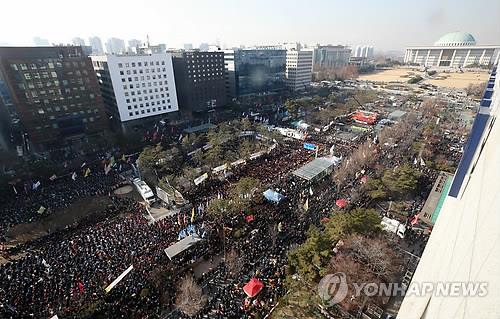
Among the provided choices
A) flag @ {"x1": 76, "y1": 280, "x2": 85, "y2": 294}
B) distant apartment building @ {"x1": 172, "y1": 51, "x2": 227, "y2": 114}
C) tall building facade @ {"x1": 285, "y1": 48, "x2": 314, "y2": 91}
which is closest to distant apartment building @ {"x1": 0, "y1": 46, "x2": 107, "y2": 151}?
distant apartment building @ {"x1": 172, "y1": 51, "x2": 227, "y2": 114}

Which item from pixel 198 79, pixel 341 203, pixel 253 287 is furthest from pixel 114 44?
pixel 253 287

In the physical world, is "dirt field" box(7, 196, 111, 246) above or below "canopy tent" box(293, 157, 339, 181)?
below

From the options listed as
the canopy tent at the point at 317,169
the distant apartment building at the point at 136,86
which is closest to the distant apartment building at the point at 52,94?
the distant apartment building at the point at 136,86

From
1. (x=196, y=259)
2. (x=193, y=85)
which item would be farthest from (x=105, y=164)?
(x=193, y=85)

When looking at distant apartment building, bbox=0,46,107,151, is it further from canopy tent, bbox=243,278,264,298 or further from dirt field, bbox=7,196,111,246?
canopy tent, bbox=243,278,264,298

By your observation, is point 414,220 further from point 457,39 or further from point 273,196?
point 457,39

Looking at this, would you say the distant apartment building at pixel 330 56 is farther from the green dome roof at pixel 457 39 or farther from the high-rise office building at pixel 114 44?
the high-rise office building at pixel 114 44

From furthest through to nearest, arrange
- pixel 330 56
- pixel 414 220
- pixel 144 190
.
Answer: pixel 330 56
pixel 144 190
pixel 414 220
